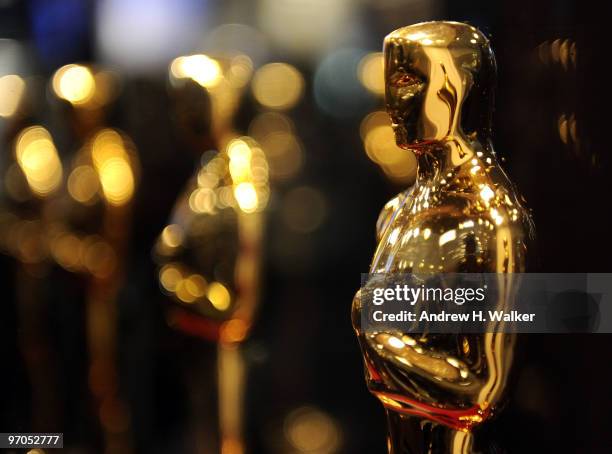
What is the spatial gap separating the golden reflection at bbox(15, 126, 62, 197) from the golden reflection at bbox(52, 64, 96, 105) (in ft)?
0.72

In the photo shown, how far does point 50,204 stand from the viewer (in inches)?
75.8

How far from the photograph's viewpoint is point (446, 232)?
88cm

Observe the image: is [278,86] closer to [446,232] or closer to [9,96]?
[9,96]

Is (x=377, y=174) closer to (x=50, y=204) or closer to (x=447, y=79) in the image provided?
(x=50, y=204)

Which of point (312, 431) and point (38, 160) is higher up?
point (38, 160)

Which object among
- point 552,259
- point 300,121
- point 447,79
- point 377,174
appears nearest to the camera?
point 447,79

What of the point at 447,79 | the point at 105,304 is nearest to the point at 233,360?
the point at 105,304

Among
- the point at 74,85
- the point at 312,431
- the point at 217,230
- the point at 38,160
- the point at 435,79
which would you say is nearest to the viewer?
the point at 435,79

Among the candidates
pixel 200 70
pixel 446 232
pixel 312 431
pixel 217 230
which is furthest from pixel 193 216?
pixel 446 232

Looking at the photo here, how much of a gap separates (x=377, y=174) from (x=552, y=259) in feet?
2.81

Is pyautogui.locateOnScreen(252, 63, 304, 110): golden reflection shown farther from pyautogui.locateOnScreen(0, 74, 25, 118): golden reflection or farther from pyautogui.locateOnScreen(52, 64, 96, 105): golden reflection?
pyautogui.locateOnScreen(0, 74, 25, 118): golden reflection

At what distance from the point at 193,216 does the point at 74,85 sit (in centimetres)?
44

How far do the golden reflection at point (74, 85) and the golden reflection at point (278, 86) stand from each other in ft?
1.21

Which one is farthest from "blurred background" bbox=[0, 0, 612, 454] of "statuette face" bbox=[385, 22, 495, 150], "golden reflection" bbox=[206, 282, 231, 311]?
"statuette face" bbox=[385, 22, 495, 150]
